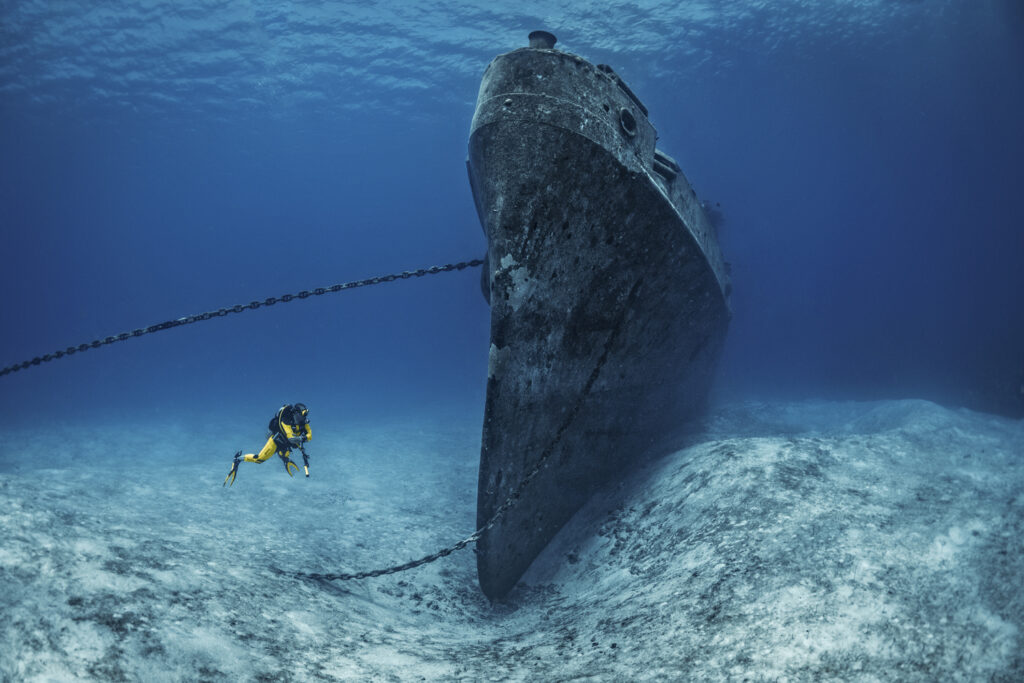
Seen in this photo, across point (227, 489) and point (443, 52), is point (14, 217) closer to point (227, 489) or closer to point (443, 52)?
point (443, 52)

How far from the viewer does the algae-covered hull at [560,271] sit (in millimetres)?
3934

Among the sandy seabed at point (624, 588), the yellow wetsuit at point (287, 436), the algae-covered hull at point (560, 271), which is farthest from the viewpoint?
the yellow wetsuit at point (287, 436)

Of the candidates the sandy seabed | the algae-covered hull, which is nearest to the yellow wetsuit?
the sandy seabed

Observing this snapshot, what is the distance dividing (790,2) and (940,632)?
27.0 m

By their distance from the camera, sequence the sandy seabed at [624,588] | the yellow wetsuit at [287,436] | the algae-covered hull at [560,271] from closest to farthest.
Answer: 1. the sandy seabed at [624,588]
2. the algae-covered hull at [560,271]
3. the yellow wetsuit at [287,436]

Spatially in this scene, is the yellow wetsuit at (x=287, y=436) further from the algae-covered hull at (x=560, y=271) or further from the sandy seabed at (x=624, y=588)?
the algae-covered hull at (x=560, y=271)

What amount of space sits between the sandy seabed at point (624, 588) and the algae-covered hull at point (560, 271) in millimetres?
663

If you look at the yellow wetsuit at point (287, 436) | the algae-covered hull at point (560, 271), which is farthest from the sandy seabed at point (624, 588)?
the yellow wetsuit at point (287, 436)

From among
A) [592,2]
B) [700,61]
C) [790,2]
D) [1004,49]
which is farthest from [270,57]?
[1004,49]

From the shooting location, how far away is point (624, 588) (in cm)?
356

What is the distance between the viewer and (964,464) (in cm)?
551

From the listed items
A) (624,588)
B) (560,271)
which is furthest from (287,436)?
(624,588)

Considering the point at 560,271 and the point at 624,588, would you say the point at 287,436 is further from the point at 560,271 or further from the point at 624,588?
the point at 624,588

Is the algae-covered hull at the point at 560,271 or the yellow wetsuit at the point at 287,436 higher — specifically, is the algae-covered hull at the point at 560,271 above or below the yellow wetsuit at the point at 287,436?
above
